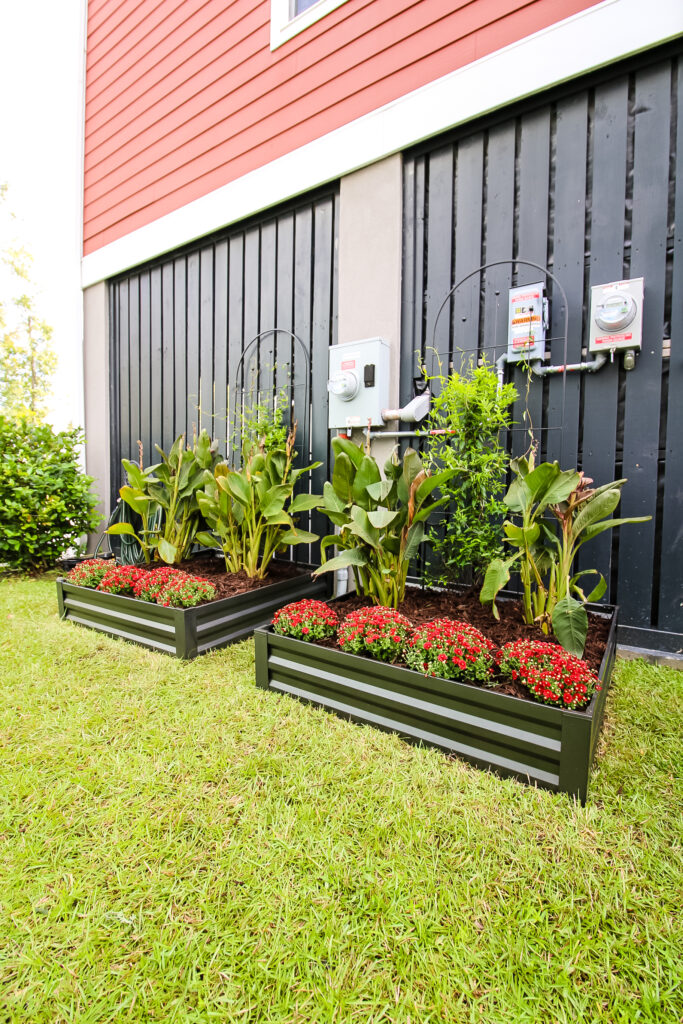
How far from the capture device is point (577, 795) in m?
1.31

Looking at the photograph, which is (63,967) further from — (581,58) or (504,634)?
(581,58)

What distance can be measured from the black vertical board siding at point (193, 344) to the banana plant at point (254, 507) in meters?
1.48

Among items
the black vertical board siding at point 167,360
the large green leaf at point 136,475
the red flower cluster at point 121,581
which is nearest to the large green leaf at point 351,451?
the red flower cluster at point 121,581

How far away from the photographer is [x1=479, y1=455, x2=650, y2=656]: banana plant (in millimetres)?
1707

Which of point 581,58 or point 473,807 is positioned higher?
point 581,58

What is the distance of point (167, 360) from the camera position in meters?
4.59

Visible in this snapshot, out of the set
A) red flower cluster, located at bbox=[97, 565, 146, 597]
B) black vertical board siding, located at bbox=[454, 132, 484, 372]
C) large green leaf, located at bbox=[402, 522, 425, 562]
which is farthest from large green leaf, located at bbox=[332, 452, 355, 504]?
red flower cluster, located at bbox=[97, 565, 146, 597]

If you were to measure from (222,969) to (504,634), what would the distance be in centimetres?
140

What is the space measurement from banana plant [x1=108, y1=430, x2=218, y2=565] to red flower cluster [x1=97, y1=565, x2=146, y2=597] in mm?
294

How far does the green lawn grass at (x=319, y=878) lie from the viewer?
2.73 ft

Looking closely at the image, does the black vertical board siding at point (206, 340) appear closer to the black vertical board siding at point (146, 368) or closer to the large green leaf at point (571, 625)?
the black vertical board siding at point (146, 368)

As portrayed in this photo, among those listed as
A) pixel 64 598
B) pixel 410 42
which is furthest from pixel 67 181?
pixel 64 598

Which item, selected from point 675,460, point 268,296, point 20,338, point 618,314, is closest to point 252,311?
point 268,296

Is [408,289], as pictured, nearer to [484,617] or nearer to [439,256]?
[439,256]
